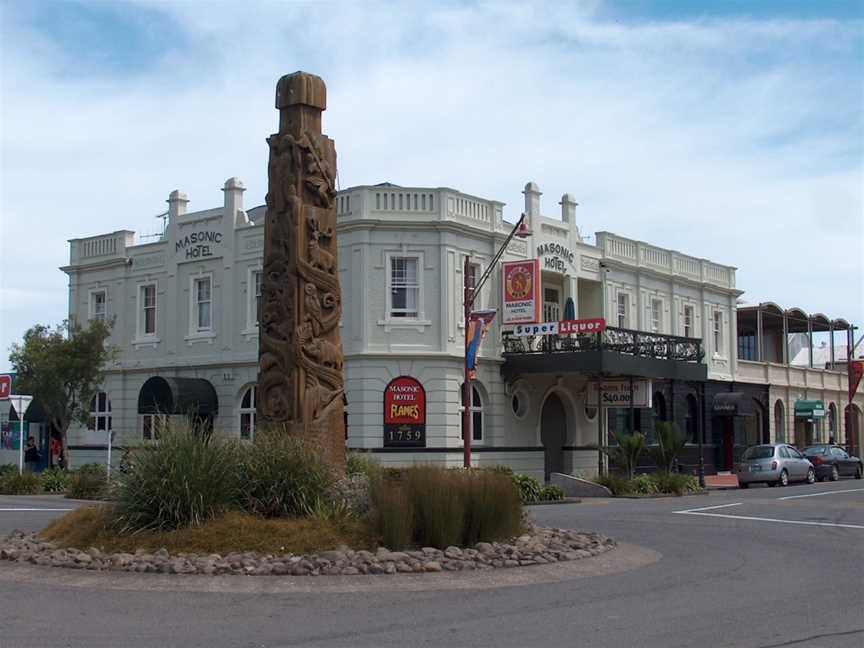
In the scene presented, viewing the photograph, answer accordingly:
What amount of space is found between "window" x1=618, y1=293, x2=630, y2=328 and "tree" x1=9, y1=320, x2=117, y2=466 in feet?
58.5

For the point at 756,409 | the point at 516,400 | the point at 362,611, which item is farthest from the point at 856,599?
the point at 756,409

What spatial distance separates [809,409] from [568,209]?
18886mm

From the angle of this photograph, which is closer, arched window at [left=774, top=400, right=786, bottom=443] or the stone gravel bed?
the stone gravel bed

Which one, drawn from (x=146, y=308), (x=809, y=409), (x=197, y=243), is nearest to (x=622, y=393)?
(x=197, y=243)

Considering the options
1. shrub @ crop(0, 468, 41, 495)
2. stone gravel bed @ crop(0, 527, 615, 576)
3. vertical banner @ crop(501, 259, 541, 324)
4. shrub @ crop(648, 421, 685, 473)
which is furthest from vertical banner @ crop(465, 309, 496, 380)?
stone gravel bed @ crop(0, 527, 615, 576)

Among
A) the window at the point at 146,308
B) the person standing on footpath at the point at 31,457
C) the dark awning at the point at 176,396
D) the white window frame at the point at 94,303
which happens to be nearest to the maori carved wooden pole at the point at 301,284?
the dark awning at the point at 176,396

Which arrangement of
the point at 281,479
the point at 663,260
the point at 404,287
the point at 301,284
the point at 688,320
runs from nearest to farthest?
1. the point at 281,479
2. the point at 301,284
3. the point at 404,287
4. the point at 663,260
5. the point at 688,320

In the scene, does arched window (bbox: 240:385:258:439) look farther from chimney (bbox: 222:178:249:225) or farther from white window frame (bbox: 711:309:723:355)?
white window frame (bbox: 711:309:723:355)

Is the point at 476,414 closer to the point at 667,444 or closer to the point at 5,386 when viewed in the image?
the point at 667,444

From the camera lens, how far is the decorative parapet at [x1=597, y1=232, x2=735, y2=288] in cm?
3950

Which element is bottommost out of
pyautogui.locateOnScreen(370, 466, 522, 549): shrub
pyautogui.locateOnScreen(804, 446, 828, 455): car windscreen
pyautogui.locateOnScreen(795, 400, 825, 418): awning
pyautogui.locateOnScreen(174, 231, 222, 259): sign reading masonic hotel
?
pyautogui.locateOnScreen(804, 446, 828, 455): car windscreen

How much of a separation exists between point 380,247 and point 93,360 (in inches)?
365

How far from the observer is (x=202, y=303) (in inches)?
1458

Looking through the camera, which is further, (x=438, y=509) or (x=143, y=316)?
(x=143, y=316)
